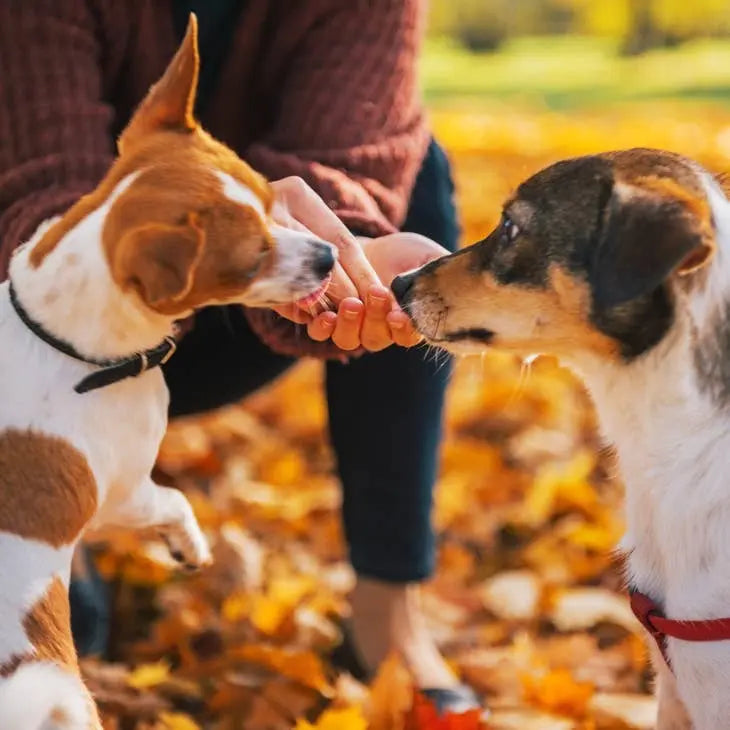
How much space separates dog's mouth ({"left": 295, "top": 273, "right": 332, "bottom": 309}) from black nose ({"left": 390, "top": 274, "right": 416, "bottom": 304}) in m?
0.11

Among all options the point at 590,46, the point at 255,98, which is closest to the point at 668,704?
the point at 255,98

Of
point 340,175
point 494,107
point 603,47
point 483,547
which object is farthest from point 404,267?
point 494,107

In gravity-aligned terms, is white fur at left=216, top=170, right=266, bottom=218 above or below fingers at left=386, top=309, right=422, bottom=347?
above

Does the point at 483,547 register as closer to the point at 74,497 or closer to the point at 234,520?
the point at 234,520

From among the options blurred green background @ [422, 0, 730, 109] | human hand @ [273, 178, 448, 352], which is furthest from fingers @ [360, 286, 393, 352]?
blurred green background @ [422, 0, 730, 109]

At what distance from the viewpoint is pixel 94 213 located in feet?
5.96

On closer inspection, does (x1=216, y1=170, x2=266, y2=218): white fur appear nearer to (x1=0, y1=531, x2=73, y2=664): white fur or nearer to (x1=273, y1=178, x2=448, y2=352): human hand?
(x1=273, y1=178, x2=448, y2=352): human hand

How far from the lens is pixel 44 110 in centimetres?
216

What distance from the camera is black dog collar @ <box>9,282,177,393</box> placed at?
6.08 ft

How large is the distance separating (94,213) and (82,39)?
556 millimetres

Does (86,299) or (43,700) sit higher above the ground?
(86,299)

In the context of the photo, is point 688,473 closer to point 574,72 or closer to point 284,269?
point 284,269

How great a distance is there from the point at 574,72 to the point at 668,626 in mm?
4877

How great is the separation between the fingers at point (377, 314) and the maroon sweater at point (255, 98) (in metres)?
0.21
